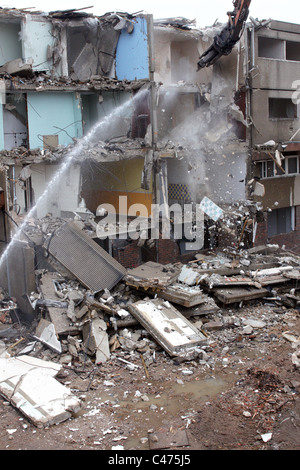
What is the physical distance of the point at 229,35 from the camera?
15.5m

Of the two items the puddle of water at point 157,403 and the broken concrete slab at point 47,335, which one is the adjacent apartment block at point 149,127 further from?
the puddle of water at point 157,403

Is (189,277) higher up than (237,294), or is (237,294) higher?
(189,277)

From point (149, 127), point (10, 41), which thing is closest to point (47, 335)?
point (149, 127)

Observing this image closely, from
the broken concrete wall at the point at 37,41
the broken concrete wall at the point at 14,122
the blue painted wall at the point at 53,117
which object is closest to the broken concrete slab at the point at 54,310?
the blue painted wall at the point at 53,117

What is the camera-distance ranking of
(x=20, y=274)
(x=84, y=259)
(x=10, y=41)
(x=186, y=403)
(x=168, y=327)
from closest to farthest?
(x=186, y=403) < (x=168, y=327) < (x=20, y=274) < (x=84, y=259) < (x=10, y=41)

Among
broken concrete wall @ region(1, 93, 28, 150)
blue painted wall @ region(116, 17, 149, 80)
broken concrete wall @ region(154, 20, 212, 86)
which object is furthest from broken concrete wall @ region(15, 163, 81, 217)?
broken concrete wall @ region(154, 20, 212, 86)

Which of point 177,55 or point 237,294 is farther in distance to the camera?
point 177,55

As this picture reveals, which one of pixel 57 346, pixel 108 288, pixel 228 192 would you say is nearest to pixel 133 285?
pixel 108 288

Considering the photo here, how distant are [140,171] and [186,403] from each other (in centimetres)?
1056

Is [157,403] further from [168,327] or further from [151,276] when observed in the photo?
[151,276]

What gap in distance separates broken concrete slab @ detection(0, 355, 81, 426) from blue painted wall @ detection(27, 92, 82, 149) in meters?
8.49

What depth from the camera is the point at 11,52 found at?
51.6 feet

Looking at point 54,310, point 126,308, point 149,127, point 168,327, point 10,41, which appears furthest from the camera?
point 149,127
